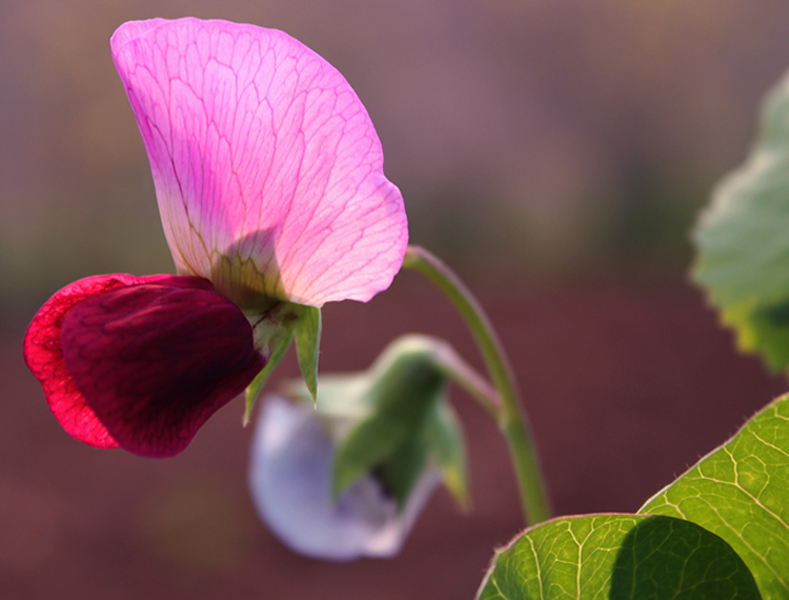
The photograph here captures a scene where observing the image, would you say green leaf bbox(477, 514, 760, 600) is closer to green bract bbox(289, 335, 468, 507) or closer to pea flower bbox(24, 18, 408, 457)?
pea flower bbox(24, 18, 408, 457)

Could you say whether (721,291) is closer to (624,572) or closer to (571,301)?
(624,572)

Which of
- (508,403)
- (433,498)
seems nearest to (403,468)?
(508,403)

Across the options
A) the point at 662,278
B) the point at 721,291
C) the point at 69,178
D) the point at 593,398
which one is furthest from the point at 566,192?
the point at 721,291

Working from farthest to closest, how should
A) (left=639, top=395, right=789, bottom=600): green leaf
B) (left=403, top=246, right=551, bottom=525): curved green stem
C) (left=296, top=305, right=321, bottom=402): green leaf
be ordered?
(left=403, top=246, right=551, bottom=525): curved green stem, (left=296, top=305, right=321, bottom=402): green leaf, (left=639, top=395, right=789, bottom=600): green leaf

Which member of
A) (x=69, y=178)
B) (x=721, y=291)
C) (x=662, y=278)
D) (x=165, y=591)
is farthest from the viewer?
(x=69, y=178)

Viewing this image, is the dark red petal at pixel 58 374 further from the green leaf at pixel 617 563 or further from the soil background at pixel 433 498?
the soil background at pixel 433 498

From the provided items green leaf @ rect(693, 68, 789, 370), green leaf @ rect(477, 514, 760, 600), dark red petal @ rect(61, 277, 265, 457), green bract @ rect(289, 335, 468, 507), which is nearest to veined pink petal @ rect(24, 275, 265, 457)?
dark red petal @ rect(61, 277, 265, 457)

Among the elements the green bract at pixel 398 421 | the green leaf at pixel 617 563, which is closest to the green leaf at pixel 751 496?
the green leaf at pixel 617 563

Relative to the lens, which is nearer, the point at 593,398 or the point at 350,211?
the point at 350,211
